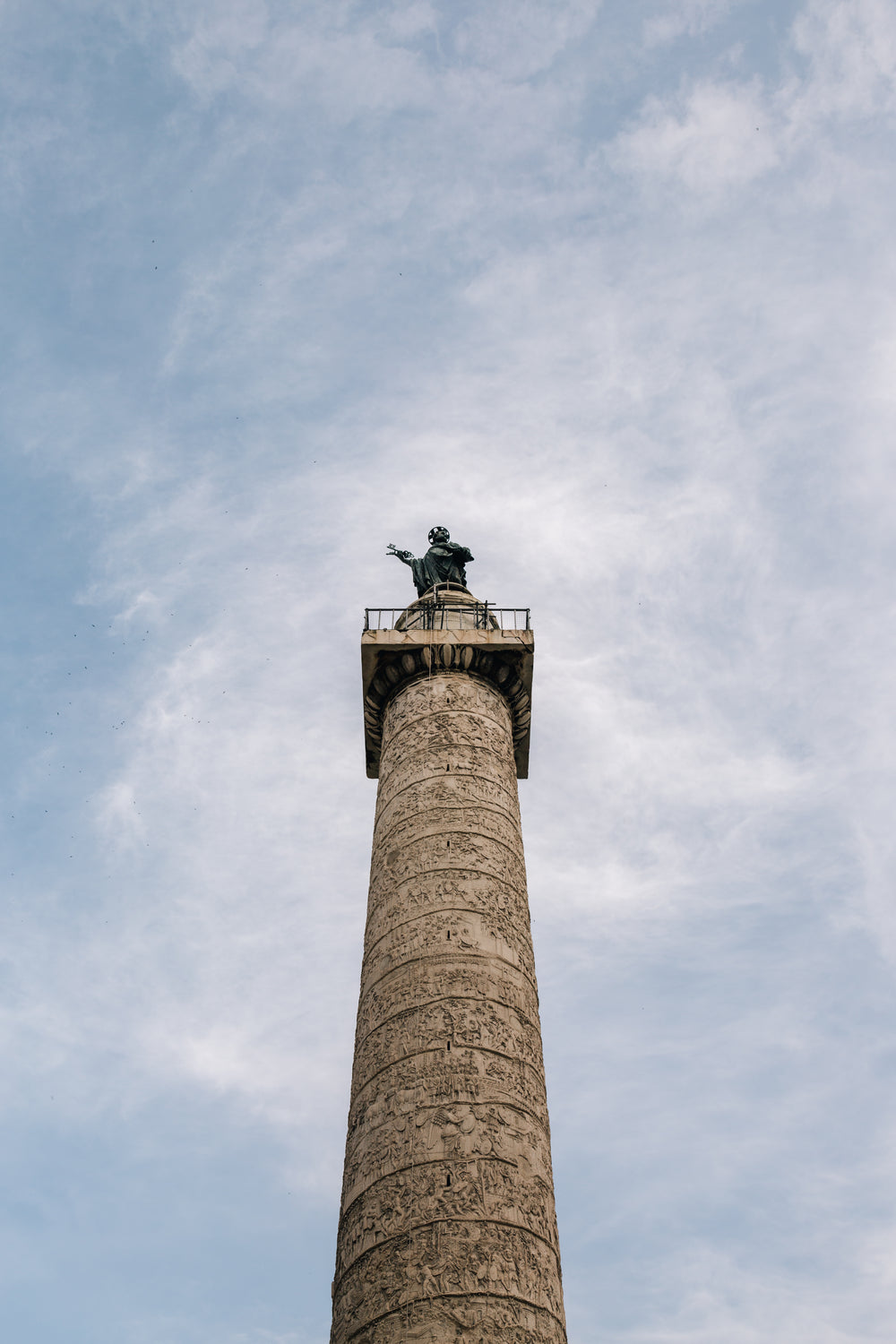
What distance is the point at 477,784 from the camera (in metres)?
12.7

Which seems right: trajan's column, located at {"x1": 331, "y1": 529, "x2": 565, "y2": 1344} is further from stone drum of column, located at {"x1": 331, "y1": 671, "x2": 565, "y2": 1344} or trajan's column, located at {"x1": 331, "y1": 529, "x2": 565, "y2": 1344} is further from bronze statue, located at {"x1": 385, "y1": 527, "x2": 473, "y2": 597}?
bronze statue, located at {"x1": 385, "y1": 527, "x2": 473, "y2": 597}

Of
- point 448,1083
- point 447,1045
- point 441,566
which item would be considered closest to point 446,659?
point 441,566

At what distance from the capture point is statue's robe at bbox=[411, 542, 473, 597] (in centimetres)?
1738

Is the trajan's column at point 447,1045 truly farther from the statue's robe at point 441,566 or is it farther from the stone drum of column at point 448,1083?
the statue's robe at point 441,566

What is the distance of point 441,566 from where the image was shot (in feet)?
57.6

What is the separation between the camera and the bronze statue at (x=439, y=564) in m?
17.4

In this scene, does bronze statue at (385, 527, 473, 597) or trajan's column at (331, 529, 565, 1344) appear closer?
trajan's column at (331, 529, 565, 1344)

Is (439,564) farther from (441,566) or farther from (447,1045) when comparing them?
(447,1045)

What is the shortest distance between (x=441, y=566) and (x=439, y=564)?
0.23ft

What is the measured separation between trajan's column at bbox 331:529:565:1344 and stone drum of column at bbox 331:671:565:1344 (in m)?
0.01

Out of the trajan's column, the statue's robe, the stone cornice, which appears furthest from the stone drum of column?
the statue's robe

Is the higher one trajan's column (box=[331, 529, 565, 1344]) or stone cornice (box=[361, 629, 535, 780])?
stone cornice (box=[361, 629, 535, 780])

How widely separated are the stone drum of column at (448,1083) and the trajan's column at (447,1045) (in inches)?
0.5

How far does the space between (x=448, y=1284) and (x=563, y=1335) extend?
1.10 metres
